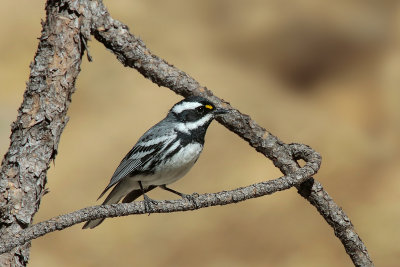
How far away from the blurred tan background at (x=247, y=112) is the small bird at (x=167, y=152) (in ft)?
6.06

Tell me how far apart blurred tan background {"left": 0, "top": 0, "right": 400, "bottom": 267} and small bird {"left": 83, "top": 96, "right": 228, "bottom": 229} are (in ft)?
6.06

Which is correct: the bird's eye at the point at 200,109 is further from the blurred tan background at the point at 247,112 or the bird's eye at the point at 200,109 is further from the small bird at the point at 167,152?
the blurred tan background at the point at 247,112

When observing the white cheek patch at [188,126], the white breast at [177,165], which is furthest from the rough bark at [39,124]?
the white cheek patch at [188,126]

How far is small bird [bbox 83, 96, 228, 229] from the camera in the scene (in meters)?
3.11

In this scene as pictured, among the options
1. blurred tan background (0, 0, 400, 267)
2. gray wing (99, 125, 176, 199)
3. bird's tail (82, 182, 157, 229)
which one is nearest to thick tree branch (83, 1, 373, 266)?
gray wing (99, 125, 176, 199)

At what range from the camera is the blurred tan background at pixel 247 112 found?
5148 mm

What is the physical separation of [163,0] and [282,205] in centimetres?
216

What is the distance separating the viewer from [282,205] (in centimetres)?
536

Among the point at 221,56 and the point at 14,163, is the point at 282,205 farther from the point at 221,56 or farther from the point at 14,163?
the point at 14,163

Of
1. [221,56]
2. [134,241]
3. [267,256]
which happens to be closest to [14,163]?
[134,241]

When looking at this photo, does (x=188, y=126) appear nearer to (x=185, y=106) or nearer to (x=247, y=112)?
(x=185, y=106)

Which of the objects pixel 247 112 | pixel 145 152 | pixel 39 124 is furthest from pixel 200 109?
pixel 247 112

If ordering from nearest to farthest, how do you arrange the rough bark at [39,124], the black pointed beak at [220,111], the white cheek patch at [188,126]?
the rough bark at [39,124], the black pointed beak at [220,111], the white cheek patch at [188,126]

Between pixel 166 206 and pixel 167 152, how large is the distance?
0.65 m
